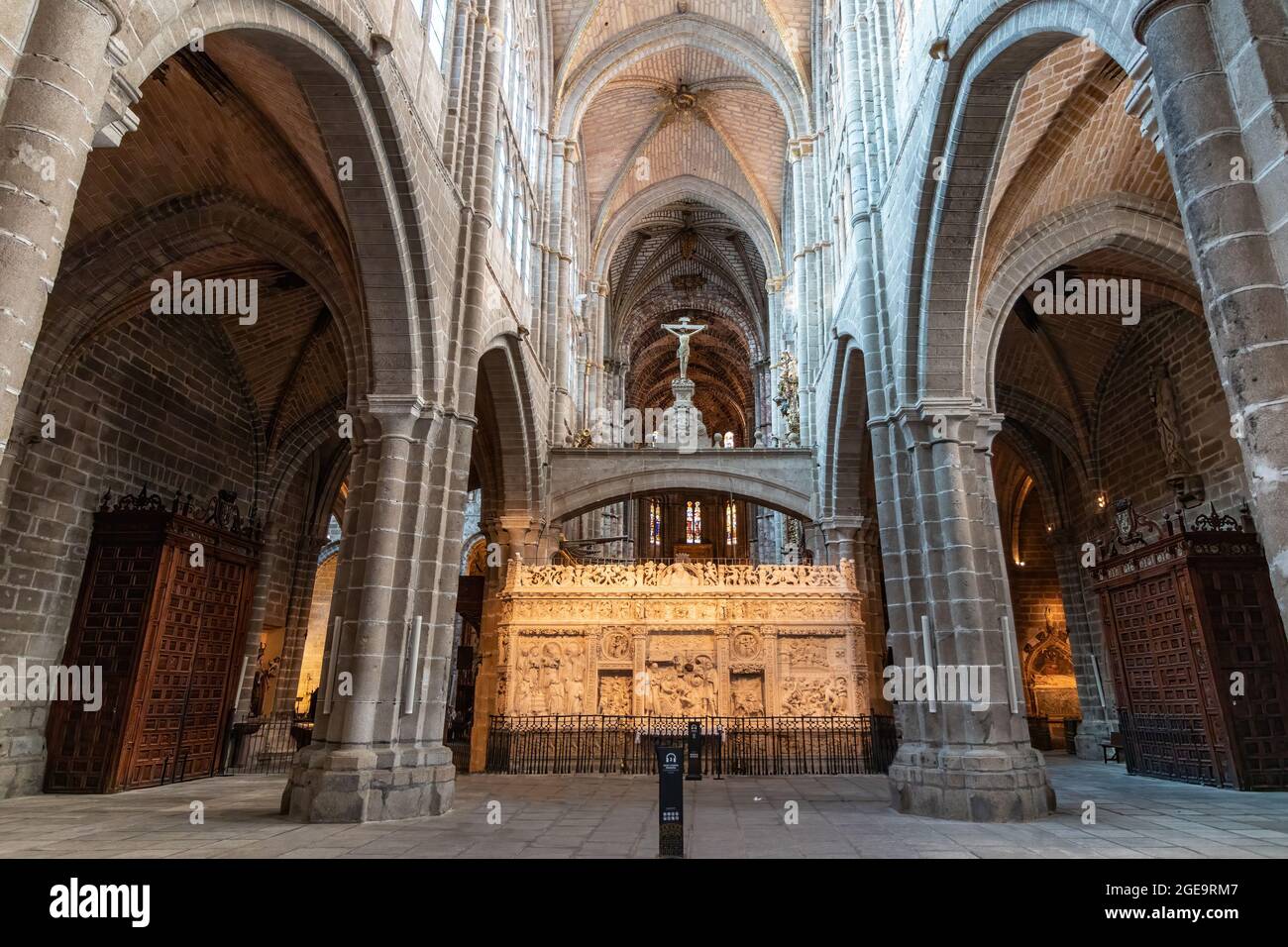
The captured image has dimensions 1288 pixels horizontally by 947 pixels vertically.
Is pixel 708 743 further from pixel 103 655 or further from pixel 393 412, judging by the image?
pixel 103 655

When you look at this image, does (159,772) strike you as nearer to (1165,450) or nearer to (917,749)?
(917,749)

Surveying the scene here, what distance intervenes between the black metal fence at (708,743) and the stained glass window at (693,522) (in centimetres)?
3079

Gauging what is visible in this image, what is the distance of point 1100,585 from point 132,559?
631 inches

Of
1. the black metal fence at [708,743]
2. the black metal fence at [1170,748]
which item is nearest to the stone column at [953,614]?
the black metal fence at [708,743]

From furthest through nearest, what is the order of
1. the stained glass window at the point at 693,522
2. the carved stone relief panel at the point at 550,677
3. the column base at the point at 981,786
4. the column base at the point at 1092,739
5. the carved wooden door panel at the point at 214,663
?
the stained glass window at the point at 693,522 < the column base at the point at 1092,739 < the carved stone relief panel at the point at 550,677 < the carved wooden door panel at the point at 214,663 < the column base at the point at 981,786

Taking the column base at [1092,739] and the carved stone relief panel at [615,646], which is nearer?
the carved stone relief panel at [615,646]

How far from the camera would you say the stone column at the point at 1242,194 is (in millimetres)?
3295

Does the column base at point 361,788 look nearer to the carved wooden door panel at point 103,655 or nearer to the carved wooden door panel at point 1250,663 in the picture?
the carved wooden door panel at point 103,655

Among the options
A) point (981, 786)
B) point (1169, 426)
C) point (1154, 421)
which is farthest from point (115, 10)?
point (1154, 421)

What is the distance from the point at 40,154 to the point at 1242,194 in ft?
18.7

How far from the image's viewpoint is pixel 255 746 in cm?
1540

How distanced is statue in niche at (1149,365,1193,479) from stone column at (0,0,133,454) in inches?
595

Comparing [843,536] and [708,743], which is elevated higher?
[843,536]
